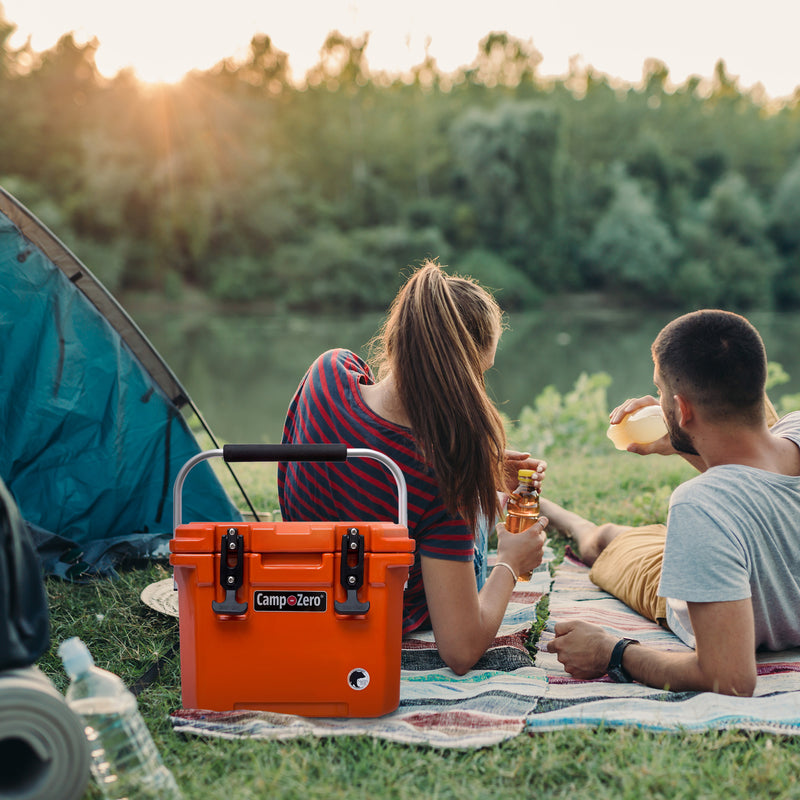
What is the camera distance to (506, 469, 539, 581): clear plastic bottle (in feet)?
8.43

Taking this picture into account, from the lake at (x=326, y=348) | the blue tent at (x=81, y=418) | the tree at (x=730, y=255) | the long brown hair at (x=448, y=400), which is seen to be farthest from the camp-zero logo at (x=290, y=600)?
the tree at (x=730, y=255)

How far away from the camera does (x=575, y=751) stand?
1.92 meters

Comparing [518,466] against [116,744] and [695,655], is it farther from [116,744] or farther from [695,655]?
[116,744]

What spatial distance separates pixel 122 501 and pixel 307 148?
42313 mm

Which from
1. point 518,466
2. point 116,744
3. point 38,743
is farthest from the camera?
point 518,466

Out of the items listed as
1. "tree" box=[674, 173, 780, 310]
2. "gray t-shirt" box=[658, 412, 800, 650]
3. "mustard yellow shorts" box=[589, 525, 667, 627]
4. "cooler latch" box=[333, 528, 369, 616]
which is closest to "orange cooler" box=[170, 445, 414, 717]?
"cooler latch" box=[333, 528, 369, 616]

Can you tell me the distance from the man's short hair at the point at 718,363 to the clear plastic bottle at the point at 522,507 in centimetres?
55

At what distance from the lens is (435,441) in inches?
84.7

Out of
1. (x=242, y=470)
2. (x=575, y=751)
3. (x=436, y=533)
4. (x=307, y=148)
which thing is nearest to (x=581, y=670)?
(x=575, y=751)

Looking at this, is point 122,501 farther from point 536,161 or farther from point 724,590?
point 536,161

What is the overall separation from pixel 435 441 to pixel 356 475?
266mm

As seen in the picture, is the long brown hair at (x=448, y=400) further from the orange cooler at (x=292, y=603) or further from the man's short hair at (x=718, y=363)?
the man's short hair at (x=718, y=363)

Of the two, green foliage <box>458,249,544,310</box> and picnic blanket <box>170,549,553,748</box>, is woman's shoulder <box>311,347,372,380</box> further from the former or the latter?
green foliage <box>458,249,544,310</box>

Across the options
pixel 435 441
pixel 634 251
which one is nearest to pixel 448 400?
pixel 435 441
